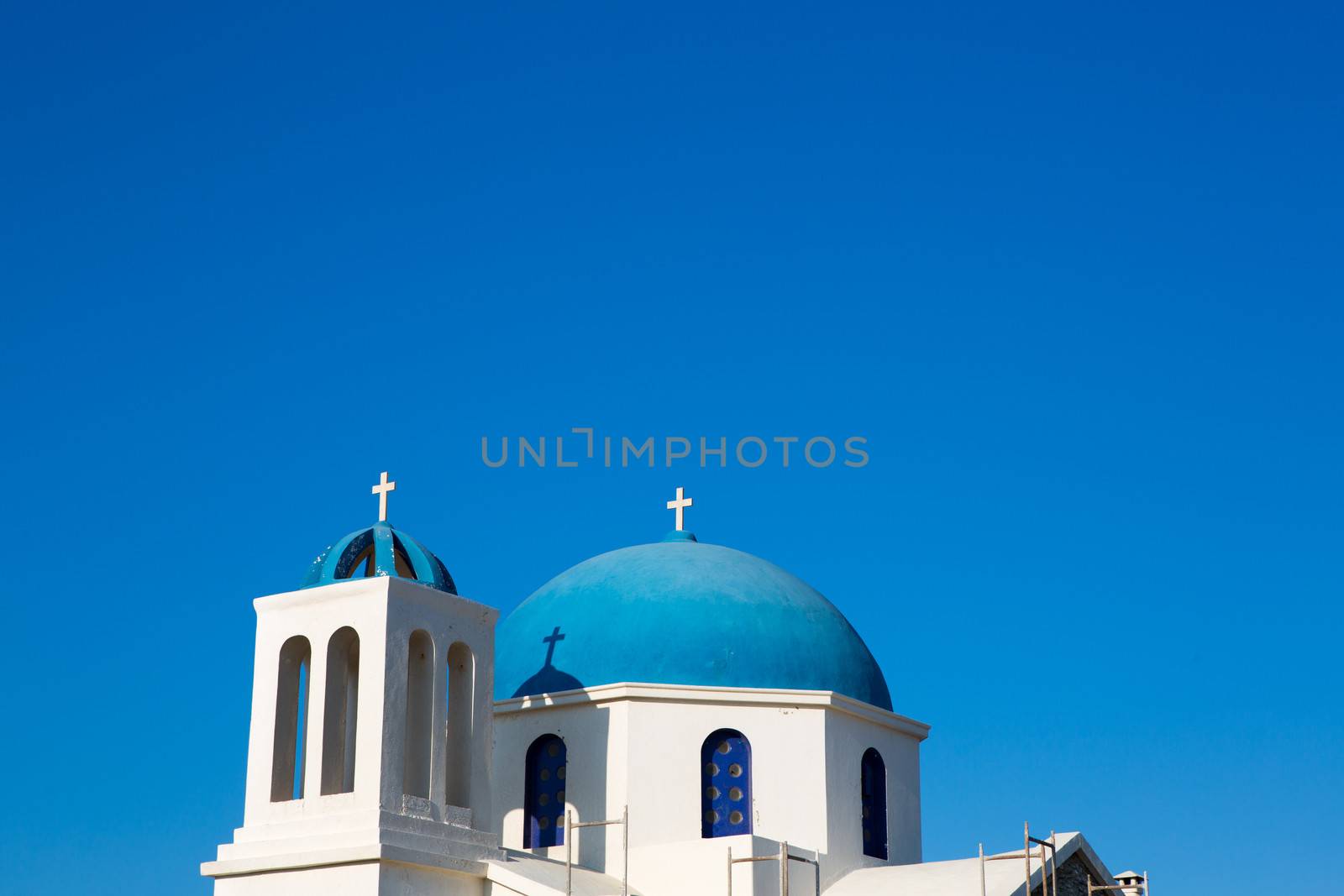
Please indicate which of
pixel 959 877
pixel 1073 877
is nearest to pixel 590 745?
pixel 959 877

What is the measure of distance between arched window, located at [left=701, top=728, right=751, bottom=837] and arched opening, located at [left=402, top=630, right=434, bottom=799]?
3213mm

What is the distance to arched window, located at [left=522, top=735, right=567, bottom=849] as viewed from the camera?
2019 cm

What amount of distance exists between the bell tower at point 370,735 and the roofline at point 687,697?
188 cm

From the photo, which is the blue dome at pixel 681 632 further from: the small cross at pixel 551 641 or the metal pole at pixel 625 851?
the metal pole at pixel 625 851

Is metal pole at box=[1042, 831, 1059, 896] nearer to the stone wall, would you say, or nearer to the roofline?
the stone wall

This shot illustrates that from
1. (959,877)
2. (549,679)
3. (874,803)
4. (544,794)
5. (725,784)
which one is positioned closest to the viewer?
(959,877)

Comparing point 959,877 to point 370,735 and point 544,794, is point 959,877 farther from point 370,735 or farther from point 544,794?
point 370,735

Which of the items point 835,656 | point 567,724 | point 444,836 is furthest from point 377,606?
point 835,656

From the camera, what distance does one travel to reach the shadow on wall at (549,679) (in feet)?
67.3

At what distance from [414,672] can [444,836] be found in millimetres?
1713

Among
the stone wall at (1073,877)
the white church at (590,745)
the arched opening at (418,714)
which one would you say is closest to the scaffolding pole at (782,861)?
the white church at (590,745)

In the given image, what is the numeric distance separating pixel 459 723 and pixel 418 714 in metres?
0.41

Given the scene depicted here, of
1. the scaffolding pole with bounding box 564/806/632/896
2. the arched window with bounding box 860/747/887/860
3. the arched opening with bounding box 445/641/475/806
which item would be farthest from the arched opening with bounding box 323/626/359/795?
the arched window with bounding box 860/747/887/860

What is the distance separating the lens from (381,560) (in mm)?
18594
